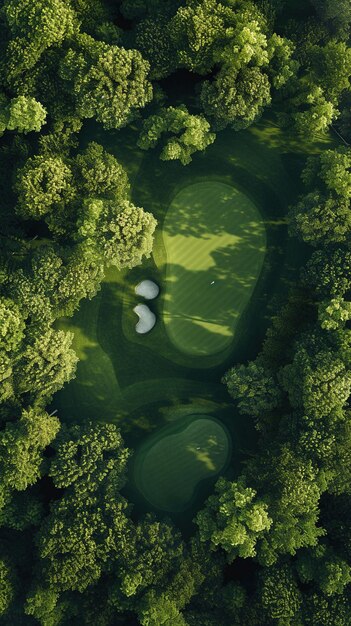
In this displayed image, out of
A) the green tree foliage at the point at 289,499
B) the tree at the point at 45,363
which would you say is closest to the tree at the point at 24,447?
the tree at the point at 45,363

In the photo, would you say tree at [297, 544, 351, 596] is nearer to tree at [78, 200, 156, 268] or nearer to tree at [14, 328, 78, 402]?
tree at [14, 328, 78, 402]

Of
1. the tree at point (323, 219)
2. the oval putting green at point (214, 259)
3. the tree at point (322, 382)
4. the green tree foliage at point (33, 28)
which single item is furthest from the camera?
A: the oval putting green at point (214, 259)

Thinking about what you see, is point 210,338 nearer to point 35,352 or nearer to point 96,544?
point 35,352

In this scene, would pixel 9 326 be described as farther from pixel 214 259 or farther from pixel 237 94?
pixel 237 94

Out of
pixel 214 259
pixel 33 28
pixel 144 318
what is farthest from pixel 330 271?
pixel 33 28

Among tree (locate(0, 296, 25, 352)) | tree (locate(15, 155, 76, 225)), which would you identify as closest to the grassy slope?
tree (locate(0, 296, 25, 352))

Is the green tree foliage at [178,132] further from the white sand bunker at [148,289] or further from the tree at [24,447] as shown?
the tree at [24,447]

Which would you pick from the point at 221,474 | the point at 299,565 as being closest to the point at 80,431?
the point at 221,474
